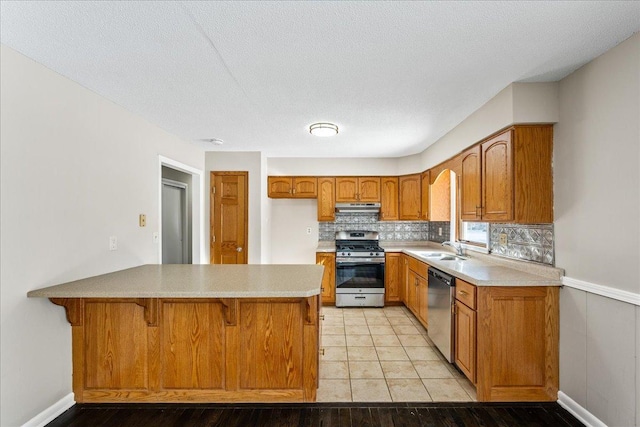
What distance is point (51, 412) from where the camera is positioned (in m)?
1.89

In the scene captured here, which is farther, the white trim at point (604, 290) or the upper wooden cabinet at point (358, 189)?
the upper wooden cabinet at point (358, 189)

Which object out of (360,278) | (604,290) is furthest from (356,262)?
(604,290)

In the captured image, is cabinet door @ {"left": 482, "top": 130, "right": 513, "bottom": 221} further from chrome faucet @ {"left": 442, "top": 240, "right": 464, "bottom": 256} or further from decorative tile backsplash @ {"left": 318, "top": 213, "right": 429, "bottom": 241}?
decorative tile backsplash @ {"left": 318, "top": 213, "right": 429, "bottom": 241}

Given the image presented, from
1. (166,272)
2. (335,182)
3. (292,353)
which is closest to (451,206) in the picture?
(335,182)

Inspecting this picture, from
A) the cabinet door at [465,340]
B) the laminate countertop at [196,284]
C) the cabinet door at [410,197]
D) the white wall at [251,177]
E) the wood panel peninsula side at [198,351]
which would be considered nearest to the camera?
the laminate countertop at [196,284]

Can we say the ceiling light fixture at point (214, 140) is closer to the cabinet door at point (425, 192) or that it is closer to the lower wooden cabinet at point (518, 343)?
the cabinet door at point (425, 192)

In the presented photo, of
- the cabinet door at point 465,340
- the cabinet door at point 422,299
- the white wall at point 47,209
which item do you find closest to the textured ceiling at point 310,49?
the white wall at point 47,209

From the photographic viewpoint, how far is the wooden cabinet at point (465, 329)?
218 cm

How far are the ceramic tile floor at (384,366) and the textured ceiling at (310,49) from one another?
7.40ft

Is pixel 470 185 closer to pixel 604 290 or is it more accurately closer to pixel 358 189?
pixel 604 290

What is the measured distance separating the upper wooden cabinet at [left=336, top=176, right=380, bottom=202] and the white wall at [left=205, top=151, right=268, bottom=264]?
4.10 ft

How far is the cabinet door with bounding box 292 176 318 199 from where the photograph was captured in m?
4.62

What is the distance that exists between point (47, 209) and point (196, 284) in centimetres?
103

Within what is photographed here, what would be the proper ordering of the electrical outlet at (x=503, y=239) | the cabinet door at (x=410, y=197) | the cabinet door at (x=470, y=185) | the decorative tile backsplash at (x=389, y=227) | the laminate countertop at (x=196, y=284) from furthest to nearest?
the decorative tile backsplash at (x=389, y=227) → the cabinet door at (x=410, y=197) → the electrical outlet at (x=503, y=239) → the cabinet door at (x=470, y=185) → the laminate countertop at (x=196, y=284)
